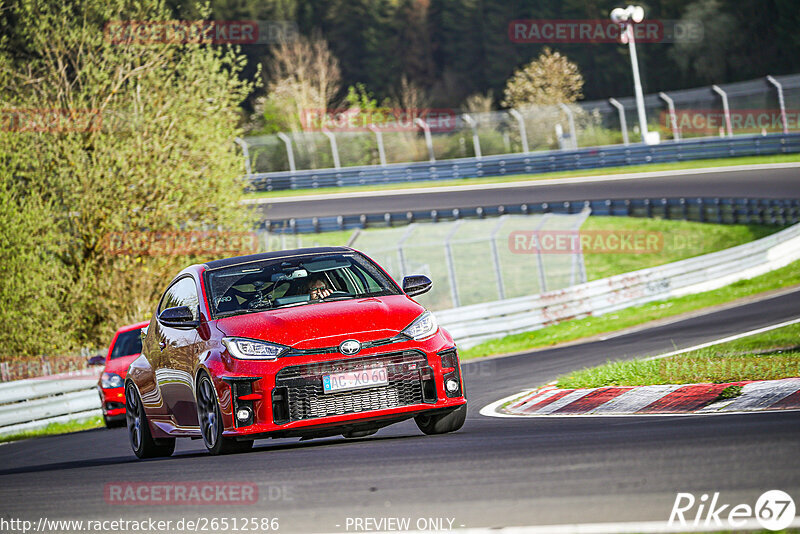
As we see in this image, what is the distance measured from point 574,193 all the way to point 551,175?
741 centimetres

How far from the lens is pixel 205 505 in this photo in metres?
6.61

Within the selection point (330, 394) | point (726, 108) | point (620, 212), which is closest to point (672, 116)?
point (726, 108)

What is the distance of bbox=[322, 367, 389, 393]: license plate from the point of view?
321 inches

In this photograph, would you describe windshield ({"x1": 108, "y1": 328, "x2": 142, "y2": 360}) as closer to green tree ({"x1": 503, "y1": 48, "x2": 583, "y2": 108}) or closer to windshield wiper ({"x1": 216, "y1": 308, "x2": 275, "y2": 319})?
windshield wiper ({"x1": 216, "y1": 308, "x2": 275, "y2": 319})

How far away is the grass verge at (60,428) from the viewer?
1714 cm

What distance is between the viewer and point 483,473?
252 inches

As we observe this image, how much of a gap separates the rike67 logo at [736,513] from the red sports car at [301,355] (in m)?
3.44

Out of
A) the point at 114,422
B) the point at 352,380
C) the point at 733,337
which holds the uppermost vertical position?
the point at 352,380

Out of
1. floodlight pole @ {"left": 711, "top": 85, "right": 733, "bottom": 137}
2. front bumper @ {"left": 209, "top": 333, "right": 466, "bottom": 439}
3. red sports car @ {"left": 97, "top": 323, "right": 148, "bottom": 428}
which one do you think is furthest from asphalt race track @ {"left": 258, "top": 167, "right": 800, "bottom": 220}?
front bumper @ {"left": 209, "top": 333, "right": 466, "bottom": 439}

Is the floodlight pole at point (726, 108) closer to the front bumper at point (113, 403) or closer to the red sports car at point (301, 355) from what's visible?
the front bumper at point (113, 403)

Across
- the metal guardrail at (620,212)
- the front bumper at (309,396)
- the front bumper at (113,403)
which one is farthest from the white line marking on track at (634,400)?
the metal guardrail at (620,212)

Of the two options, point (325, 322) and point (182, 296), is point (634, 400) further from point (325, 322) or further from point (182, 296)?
point (182, 296)

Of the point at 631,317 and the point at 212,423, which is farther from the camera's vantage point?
the point at 631,317

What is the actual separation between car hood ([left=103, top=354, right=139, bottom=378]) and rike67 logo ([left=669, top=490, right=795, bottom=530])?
1239cm
